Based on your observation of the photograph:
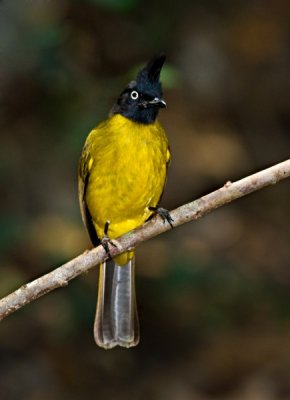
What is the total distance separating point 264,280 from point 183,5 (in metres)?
2.16

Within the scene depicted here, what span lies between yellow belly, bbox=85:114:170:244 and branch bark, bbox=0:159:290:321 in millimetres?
569

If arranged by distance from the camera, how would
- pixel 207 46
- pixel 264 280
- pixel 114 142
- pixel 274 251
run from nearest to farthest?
1. pixel 114 142
2. pixel 264 280
3. pixel 274 251
4. pixel 207 46

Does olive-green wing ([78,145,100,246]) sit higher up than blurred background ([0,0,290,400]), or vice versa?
blurred background ([0,0,290,400])

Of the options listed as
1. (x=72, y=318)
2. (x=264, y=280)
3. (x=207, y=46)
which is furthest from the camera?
(x=207, y=46)

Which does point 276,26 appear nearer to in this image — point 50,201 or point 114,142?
point 50,201

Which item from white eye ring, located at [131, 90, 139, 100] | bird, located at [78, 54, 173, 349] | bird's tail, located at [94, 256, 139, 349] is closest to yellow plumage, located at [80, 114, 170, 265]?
bird, located at [78, 54, 173, 349]

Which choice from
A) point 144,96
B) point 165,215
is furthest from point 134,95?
point 165,215

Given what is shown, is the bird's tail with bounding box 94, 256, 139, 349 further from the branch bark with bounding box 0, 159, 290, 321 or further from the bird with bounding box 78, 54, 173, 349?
the branch bark with bounding box 0, 159, 290, 321

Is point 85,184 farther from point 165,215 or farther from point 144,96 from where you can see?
point 165,215

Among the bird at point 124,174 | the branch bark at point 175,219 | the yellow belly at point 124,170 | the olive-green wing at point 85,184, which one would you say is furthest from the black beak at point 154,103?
the branch bark at point 175,219

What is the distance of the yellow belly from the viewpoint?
12.8 feet

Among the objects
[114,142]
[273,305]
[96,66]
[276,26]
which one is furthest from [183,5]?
[114,142]

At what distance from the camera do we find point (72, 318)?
16.9 ft

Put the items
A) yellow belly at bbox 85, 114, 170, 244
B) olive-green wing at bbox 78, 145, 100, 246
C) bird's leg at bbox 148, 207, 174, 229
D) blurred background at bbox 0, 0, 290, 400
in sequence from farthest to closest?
blurred background at bbox 0, 0, 290, 400 < olive-green wing at bbox 78, 145, 100, 246 < yellow belly at bbox 85, 114, 170, 244 < bird's leg at bbox 148, 207, 174, 229
